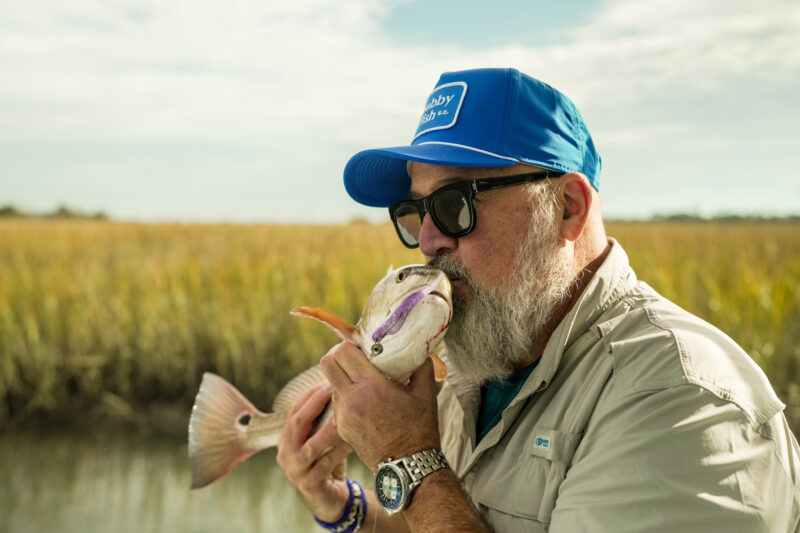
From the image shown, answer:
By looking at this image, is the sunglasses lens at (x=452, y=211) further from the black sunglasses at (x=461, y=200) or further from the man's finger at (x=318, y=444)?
the man's finger at (x=318, y=444)

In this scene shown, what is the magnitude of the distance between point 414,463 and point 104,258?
8299mm

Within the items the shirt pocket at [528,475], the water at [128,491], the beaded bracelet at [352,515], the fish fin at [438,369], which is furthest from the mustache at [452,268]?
the water at [128,491]

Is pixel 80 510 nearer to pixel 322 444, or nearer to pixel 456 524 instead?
pixel 322 444

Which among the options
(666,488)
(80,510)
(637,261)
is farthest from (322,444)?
(637,261)

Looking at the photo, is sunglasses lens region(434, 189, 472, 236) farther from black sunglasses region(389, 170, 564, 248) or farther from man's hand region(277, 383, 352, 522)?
man's hand region(277, 383, 352, 522)

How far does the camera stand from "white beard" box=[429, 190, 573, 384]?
1.92 metres

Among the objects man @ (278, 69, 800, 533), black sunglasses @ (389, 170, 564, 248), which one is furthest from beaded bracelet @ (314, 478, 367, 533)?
black sunglasses @ (389, 170, 564, 248)

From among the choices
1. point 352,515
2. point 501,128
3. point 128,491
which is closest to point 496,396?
point 352,515

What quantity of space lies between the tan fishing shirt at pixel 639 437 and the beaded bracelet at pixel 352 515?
0.66m

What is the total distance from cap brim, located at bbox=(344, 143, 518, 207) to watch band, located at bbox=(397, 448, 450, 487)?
78cm

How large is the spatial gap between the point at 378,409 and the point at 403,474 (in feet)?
0.56

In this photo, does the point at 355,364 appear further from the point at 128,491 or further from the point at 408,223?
the point at 128,491

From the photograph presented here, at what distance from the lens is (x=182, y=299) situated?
6168 millimetres

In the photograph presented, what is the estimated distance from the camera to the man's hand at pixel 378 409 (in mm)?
1742
